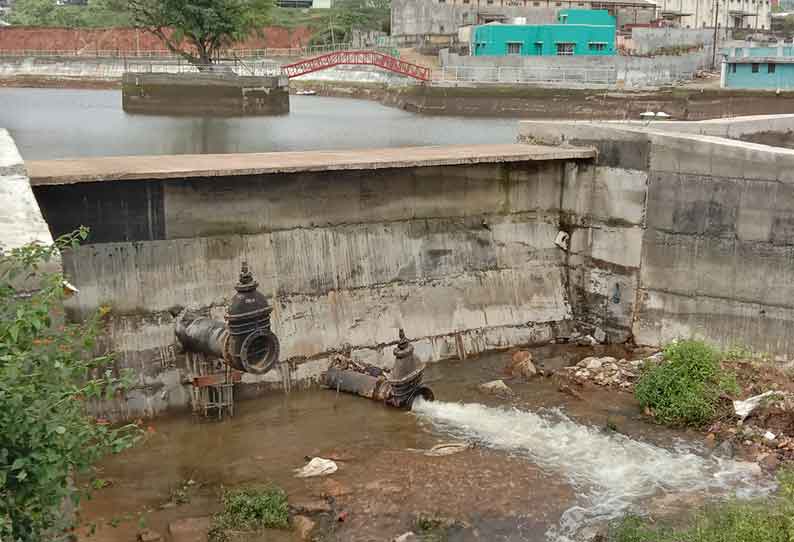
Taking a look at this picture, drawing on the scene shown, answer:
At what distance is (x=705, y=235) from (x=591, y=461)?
5.77 metres

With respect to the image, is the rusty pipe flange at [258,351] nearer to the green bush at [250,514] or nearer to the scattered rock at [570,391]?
the green bush at [250,514]

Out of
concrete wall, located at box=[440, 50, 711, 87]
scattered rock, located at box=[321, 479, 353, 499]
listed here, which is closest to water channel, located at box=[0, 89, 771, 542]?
scattered rock, located at box=[321, 479, 353, 499]

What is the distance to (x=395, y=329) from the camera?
15805 mm

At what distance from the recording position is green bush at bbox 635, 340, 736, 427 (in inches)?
517

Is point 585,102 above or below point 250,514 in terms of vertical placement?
above

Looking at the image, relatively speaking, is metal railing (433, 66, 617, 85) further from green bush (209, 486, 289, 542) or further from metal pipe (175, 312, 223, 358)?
green bush (209, 486, 289, 542)

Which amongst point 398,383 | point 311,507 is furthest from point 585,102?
point 311,507

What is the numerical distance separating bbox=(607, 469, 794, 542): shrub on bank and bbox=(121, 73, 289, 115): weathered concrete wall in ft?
133

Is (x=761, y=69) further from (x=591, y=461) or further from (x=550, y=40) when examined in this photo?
(x=591, y=461)

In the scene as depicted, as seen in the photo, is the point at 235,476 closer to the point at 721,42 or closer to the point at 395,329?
the point at 395,329

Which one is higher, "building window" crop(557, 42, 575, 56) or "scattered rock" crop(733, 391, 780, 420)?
"building window" crop(557, 42, 575, 56)

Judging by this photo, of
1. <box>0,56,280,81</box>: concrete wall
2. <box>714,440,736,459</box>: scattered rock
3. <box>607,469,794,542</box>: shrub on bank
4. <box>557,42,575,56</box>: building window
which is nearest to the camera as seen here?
<box>607,469,794,542</box>: shrub on bank

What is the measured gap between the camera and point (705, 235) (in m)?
15.8

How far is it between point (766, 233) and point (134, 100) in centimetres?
4026
